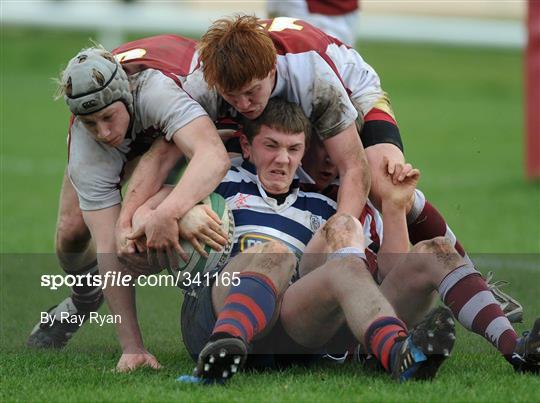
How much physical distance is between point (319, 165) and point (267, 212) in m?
0.49

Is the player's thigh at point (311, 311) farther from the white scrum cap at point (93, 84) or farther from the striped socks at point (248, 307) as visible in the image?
the white scrum cap at point (93, 84)

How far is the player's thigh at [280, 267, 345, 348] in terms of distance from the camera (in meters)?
4.41

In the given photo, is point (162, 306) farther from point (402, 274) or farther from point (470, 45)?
point (470, 45)

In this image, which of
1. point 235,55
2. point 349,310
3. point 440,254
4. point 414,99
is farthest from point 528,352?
point 414,99

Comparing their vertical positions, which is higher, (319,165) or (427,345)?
(319,165)

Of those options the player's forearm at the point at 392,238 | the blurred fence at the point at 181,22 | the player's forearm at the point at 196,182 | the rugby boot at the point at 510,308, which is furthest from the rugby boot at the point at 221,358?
the blurred fence at the point at 181,22

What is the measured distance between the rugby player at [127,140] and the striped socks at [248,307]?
0.37 meters

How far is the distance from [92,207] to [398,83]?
787 inches

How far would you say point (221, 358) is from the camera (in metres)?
4.14

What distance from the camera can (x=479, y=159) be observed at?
1547 centimetres

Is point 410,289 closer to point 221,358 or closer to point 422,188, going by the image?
point 221,358

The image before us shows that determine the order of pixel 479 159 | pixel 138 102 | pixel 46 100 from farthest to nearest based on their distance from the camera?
pixel 46 100
pixel 479 159
pixel 138 102

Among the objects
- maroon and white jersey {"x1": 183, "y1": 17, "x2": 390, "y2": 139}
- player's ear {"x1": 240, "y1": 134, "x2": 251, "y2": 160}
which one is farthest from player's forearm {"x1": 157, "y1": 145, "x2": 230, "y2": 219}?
maroon and white jersey {"x1": 183, "y1": 17, "x2": 390, "y2": 139}

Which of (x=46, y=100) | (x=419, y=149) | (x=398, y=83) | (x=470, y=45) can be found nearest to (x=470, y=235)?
(x=419, y=149)
